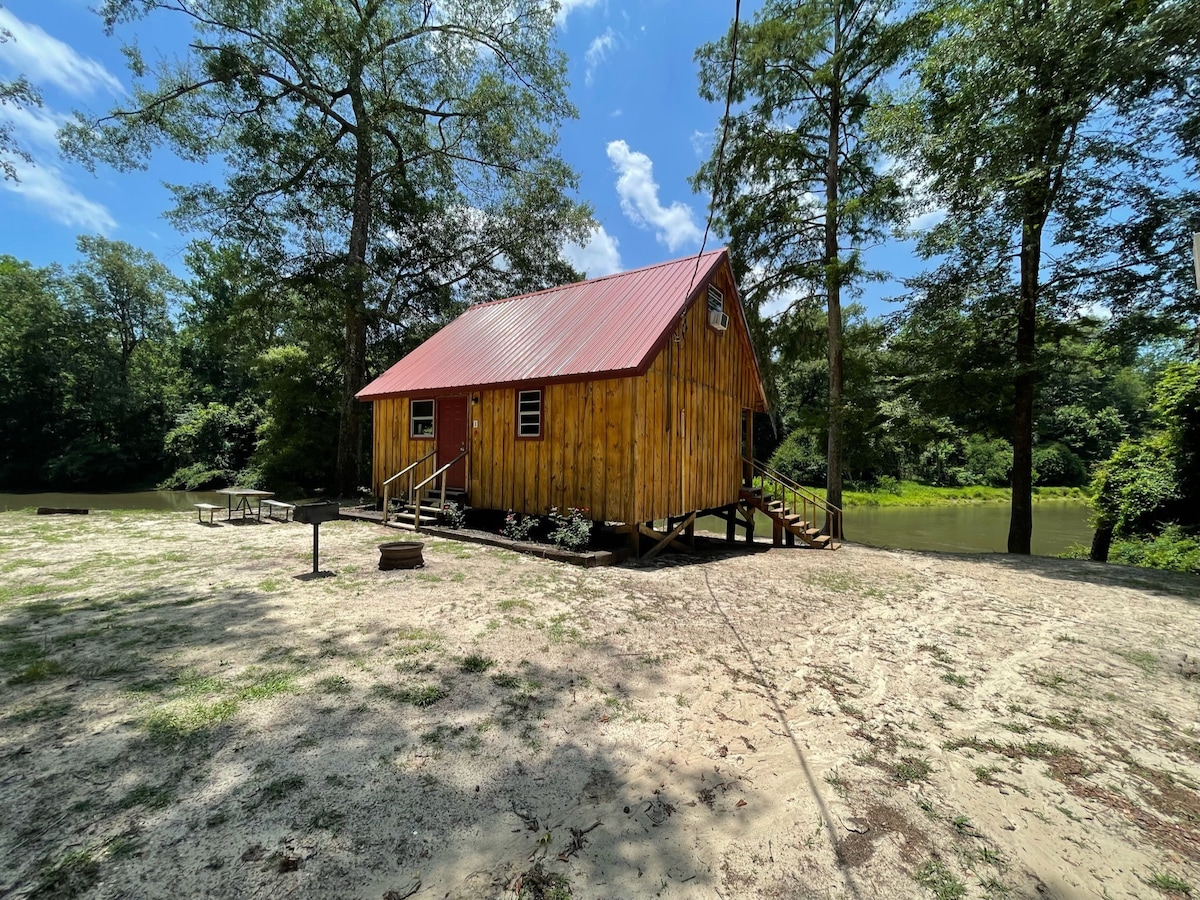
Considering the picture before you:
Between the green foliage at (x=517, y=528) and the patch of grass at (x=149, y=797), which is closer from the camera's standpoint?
the patch of grass at (x=149, y=797)

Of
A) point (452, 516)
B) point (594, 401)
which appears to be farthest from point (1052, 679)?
point (452, 516)

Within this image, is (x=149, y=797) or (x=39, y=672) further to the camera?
(x=39, y=672)

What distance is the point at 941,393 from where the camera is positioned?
11.1 metres

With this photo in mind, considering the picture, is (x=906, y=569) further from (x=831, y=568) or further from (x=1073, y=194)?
(x=1073, y=194)

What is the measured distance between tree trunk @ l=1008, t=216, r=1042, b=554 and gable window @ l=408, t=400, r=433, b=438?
42.1 feet

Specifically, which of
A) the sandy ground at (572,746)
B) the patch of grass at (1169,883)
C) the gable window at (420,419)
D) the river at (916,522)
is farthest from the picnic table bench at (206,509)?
the patch of grass at (1169,883)

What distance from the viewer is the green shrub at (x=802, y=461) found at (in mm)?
28062

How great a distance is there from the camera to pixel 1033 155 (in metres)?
9.81

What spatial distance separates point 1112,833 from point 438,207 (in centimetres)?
2297

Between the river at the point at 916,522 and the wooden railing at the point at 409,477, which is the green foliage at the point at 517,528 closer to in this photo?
the wooden railing at the point at 409,477

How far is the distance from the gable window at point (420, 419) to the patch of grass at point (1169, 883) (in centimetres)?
1119

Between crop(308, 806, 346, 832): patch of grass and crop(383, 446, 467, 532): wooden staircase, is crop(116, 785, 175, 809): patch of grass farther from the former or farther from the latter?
crop(383, 446, 467, 532): wooden staircase

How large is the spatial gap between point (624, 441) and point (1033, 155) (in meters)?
10.4

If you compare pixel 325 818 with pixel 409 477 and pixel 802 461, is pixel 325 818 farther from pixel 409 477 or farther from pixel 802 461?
pixel 802 461
